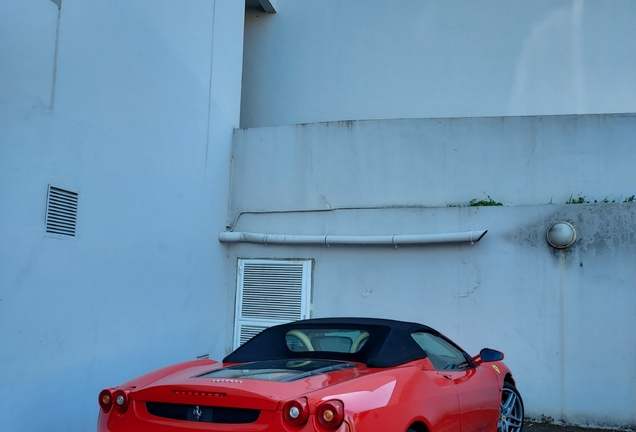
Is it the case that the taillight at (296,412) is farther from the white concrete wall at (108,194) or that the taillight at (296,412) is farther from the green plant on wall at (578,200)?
the green plant on wall at (578,200)

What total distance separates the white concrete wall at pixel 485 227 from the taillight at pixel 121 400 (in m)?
4.77

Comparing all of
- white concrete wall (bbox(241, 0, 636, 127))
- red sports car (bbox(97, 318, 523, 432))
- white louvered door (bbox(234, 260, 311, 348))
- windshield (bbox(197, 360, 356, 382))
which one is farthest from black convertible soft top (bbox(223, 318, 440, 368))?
white concrete wall (bbox(241, 0, 636, 127))

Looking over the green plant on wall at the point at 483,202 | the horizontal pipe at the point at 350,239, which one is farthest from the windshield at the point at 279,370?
the green plant on wall at the point at 483,202

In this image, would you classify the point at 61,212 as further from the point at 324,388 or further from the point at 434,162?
the point at 434,162

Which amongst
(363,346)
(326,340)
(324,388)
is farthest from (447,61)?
(324,388)

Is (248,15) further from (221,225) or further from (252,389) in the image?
(252,389)

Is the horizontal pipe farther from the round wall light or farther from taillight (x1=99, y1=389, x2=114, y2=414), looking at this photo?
taillight (x1=99, y1=389, x2=114, y2=414)

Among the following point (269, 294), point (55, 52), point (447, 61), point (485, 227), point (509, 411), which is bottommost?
point (509, 411)

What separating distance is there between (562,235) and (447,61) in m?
4.22

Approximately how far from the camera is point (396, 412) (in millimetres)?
3430

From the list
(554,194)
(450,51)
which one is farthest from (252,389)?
(450,51)

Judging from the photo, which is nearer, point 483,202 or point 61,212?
point 61,212

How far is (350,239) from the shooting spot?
8180 mm

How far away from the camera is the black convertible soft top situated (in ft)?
13.4
